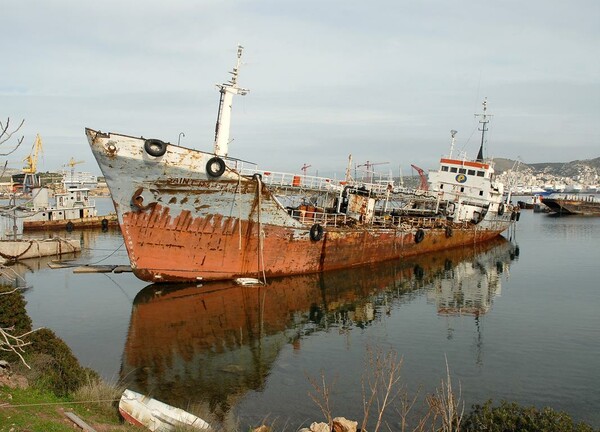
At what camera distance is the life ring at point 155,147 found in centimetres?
1850

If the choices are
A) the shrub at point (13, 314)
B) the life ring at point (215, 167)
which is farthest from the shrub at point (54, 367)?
the life ring at point (215, 167)

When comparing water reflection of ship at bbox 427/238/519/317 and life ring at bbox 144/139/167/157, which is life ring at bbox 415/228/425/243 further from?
life ring at bbox 144/139/167/157

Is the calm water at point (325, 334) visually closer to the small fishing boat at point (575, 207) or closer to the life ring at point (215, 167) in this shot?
the life ring at point (215, 167)

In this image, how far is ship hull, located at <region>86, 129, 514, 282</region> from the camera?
1889cm

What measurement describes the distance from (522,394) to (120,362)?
9.47 metres

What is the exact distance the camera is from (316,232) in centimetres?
2322

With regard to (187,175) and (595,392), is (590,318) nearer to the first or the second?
(595,392)

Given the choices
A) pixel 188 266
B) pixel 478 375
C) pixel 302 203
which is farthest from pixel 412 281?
pixel 478 375

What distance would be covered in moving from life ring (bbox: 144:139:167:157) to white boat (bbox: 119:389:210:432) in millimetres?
11135

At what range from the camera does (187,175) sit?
19266 mm

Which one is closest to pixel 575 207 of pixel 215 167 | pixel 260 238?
pixel 260 238

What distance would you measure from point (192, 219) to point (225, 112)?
4906mm

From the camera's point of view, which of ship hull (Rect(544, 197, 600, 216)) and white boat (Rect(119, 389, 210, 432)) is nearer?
white boat (Rect(119, 389, 210, 432))

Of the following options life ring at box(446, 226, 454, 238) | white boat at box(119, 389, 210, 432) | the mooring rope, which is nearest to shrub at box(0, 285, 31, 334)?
white boat at box(119, 389, 210, 432)
